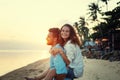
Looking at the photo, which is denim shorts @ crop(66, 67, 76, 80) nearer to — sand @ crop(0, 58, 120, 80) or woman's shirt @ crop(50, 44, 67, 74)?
woman's shirt @ crop(50, 44, 67, 74)

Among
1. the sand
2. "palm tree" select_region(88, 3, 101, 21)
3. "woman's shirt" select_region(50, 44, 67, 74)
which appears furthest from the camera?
"palm tree" select_region(88, 3, 101, 21)

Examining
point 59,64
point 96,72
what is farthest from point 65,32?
point 96,72

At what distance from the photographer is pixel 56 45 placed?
4.72 m

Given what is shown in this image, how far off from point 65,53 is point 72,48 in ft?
0.46

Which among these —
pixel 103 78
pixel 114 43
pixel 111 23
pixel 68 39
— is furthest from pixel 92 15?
pixel 68 39

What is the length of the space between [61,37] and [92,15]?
68182mm

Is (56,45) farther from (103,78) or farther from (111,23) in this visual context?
(111,23)

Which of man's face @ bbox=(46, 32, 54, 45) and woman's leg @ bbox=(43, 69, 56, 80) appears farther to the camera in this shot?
man's face @ bbox=(46, 32, 54, 45)

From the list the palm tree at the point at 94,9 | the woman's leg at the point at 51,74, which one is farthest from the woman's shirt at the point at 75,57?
the palm tree at the point at 94,9

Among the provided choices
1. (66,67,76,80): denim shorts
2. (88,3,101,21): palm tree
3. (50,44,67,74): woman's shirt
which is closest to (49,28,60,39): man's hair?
(50,44,67,74): woman's shirt

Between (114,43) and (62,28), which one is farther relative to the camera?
(114,43)

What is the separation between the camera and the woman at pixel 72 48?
15.7ft

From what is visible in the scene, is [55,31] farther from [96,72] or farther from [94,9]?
[94,9]

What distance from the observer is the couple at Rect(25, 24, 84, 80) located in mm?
4535
